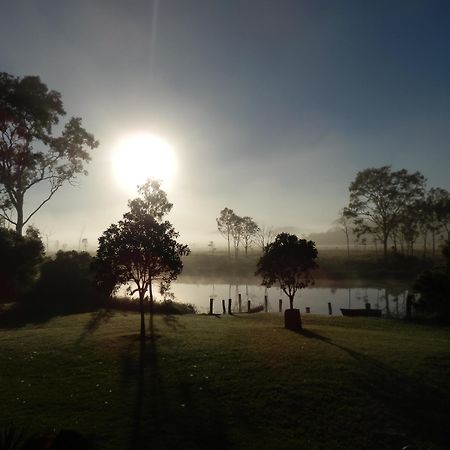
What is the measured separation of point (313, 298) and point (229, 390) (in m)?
43.5

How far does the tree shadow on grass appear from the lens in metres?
10.8

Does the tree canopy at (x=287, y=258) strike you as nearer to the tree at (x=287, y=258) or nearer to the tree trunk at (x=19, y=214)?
the tree at (x=287, y=258)

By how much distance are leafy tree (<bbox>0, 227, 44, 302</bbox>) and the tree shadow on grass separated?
24.5 m

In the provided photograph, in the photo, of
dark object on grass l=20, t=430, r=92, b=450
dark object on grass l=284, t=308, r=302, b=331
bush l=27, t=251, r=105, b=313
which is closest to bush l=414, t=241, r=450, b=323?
dark object on grass l=284, t=308, r=302, b=331

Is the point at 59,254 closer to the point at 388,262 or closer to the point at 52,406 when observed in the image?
the point at 52,406

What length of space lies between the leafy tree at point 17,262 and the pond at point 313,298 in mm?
19054

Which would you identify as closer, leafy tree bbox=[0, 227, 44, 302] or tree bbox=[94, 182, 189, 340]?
tree bbox=[94, 182, 189, 340]

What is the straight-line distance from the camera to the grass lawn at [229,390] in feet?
37.3

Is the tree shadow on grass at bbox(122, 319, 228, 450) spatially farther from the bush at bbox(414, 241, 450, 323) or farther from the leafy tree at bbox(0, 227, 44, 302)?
the bush at bbox(414, 241, 450, 323)

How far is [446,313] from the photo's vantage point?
3184cm

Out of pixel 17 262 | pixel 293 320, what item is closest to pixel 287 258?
pixel 293 320

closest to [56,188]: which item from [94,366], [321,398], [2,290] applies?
[2,290]

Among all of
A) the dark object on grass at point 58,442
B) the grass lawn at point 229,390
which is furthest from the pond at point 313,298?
the dark object on grass at point 58,442

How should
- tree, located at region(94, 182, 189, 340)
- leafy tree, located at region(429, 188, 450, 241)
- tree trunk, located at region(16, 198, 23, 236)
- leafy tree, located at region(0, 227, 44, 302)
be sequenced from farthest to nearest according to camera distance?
leafy tree, located at region(429, 188, 450, 241)
tree trunk, located at region(16, 198, 23, 236)
leafy tree, located at region(0, 227, 44, 302)
tree, located at region(94, 182, 189, 340)
